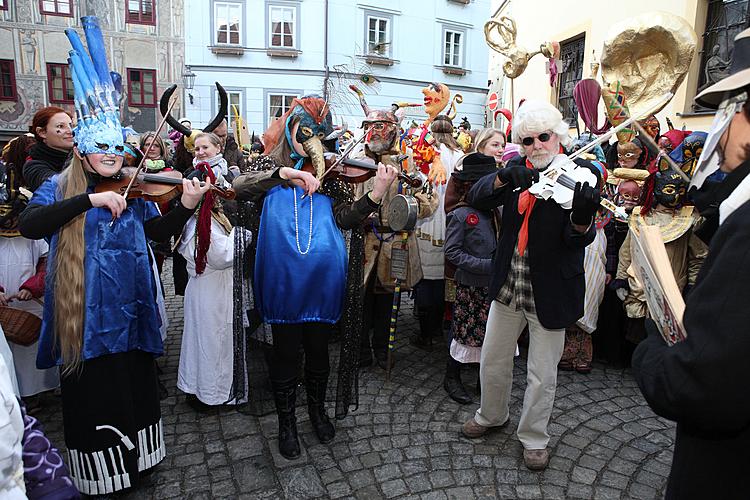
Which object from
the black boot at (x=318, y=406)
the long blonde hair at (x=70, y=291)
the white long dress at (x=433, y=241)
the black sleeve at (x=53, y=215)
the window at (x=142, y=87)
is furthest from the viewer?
the window at (x=142, y=87)

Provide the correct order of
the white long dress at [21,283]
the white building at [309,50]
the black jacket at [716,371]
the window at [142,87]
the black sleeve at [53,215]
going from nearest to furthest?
the black jacket at [716,371], the black sleeve at [53,215], the white long dress at [21,283], the window at [142,87], the white building at [309,50]

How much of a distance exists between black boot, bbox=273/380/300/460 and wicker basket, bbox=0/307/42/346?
1.77m

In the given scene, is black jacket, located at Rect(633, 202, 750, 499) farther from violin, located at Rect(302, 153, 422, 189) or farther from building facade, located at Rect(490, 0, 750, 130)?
building facade, located at Rect(490, 0, 750, 130)

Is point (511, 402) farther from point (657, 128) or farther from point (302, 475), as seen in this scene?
point (657, 128)

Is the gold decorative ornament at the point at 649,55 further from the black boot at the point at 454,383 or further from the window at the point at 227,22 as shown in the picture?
the window at the point at 227,22

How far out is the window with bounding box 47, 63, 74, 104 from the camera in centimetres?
1753

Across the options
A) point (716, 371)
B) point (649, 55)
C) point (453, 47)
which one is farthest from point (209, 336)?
point (453, 47)

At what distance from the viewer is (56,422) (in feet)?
11.4

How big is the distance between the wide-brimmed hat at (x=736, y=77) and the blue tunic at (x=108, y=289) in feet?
8.31

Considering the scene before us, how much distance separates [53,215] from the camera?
229 centimetres

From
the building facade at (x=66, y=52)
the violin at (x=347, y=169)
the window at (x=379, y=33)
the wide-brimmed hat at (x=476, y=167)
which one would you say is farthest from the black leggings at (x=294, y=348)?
the window at (x=379, y=33)

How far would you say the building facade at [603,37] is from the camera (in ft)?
20.7

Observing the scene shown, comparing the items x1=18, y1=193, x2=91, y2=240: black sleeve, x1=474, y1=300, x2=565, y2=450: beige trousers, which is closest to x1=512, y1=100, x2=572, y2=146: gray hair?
x1=474, y1=300, x2=565, y2=450: beige trousers

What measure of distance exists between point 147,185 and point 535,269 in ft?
7.45
